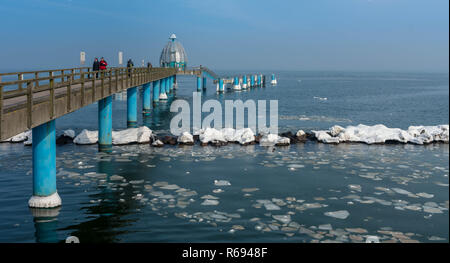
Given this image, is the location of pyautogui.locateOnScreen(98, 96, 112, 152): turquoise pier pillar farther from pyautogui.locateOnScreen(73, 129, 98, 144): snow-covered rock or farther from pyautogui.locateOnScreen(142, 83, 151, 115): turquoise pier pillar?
pyautogui.locateOnScreen(142, 83, 151, 115): turquoise pier pillar

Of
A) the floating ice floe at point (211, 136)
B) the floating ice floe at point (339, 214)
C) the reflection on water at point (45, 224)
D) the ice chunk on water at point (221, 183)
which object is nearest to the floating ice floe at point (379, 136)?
the floating ice floe at point (211, 136)

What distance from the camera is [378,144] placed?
32.4 meters

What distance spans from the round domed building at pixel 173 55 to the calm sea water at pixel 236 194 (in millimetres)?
74133

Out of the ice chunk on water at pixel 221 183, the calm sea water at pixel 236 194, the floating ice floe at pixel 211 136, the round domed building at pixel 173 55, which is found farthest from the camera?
the round domed building at pixel 173 55

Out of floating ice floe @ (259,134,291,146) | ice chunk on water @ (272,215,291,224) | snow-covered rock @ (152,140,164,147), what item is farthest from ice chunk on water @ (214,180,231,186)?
floating ice floe @ (259,134,291,146)

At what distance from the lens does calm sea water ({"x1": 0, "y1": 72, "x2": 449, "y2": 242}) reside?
1488cm

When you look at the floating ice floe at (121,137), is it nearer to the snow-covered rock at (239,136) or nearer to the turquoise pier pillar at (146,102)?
the snow-covered rock at (239,136)

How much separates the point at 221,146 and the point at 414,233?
17.4 m

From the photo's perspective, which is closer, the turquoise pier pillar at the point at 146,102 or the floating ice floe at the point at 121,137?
the floating ice floe at the point at 121,137

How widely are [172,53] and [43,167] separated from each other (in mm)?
88384

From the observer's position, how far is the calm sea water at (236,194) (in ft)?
48.8

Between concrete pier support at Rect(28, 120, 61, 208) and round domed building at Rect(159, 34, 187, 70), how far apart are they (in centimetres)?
8547
